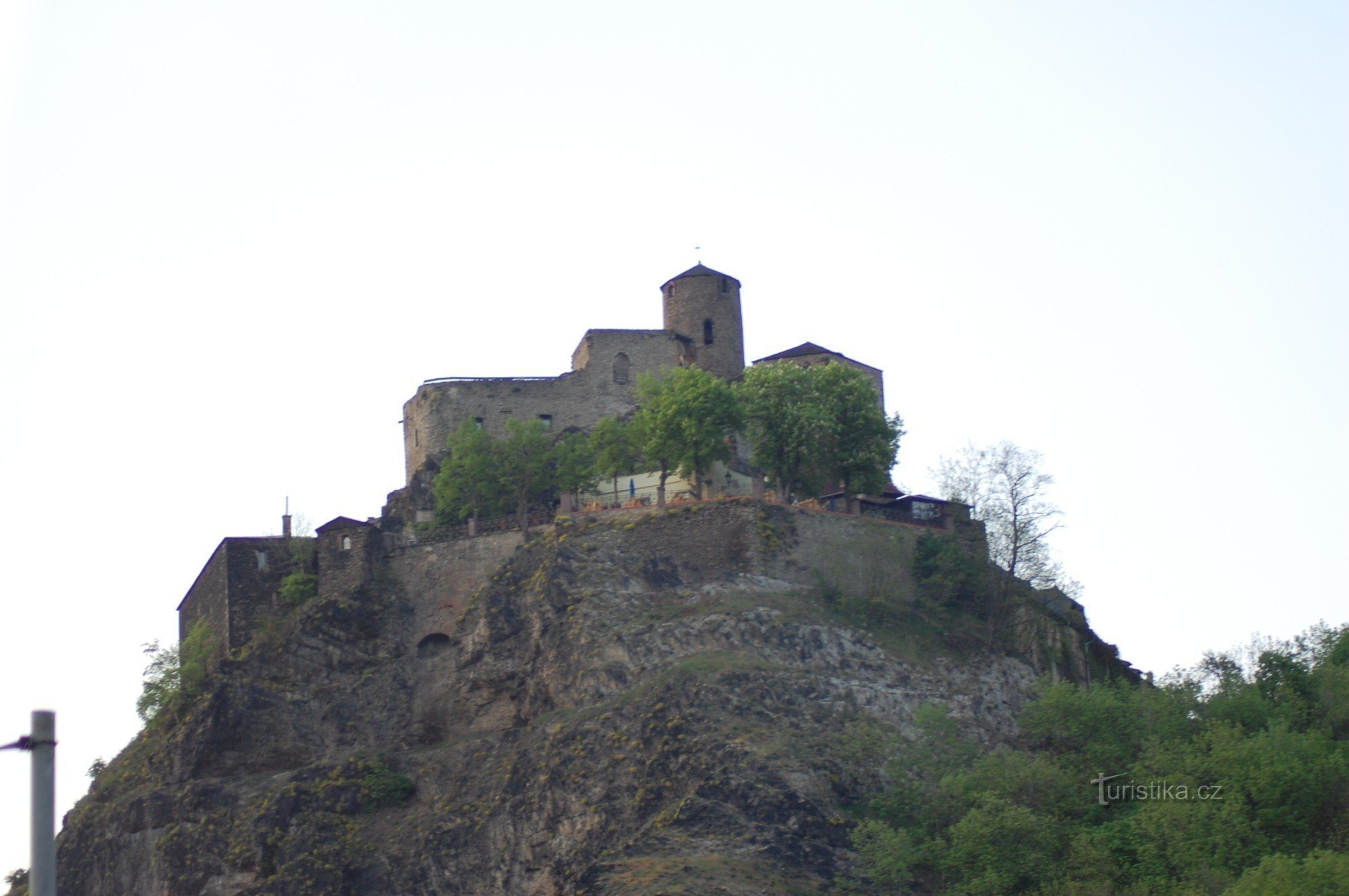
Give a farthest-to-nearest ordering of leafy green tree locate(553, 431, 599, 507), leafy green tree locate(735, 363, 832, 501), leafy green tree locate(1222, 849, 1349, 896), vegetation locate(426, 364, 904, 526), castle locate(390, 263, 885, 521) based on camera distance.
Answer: castle locate(390, 263, 885, 521), leafy green tree locate(553, 431, 599, 507), leafy green tree locate(735, 363, 832, 501), vegetation locate(426, 364, 904, 526), leafy green tree locate(1222, 849, 1349, 896)

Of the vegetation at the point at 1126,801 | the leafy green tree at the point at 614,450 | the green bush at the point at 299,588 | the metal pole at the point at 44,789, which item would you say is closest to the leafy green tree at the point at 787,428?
the leafy green tree at the point at 614,450

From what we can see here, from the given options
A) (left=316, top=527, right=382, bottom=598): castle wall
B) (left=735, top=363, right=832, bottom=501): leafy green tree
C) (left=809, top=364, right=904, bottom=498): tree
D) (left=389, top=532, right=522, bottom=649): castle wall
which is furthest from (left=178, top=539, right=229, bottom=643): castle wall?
(left=809, top=364, right=904, bottom=498): tree

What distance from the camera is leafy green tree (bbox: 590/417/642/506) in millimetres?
68375

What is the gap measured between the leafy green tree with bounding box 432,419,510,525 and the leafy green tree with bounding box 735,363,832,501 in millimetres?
10515

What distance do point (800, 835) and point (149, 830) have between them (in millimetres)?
26728

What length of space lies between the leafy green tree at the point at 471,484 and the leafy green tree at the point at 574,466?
98.3 inches

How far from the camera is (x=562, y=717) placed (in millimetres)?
58375

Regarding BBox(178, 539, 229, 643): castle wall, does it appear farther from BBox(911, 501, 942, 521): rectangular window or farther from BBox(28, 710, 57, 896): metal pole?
BBox(28, 710, 57, 896): metal pole

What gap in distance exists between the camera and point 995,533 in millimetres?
66062

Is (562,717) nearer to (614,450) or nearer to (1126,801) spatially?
(614,450)

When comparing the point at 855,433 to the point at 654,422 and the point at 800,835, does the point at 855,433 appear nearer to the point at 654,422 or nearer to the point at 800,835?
the point at 654,422

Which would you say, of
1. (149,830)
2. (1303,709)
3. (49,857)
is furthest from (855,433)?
(49,857)

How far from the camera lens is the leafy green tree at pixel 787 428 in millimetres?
66188

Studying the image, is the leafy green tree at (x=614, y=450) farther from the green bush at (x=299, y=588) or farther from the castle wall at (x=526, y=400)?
the green bush at (x=299, y=588)
